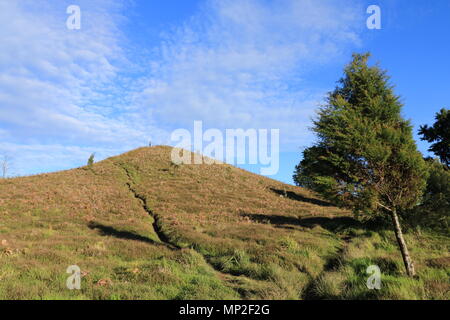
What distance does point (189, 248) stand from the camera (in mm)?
14812

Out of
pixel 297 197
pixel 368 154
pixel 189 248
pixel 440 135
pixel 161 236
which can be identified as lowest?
pixel 189 248

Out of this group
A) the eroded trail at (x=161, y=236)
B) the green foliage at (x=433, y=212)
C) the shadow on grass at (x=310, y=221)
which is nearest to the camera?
the eroded trail at (x=161, y=236)

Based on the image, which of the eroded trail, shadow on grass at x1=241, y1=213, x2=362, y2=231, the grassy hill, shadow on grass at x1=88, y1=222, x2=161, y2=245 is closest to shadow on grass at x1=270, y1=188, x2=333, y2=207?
the grassy hill

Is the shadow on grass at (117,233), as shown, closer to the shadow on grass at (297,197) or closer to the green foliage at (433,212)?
the green foliage at (433,212)

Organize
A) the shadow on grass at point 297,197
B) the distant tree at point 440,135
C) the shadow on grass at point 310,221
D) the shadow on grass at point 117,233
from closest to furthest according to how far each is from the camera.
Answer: the shadow on grass at point 117,233, the shadow on grass at point 310,221, the distant tree at point 440,135, the shadow on grass at point 297,197

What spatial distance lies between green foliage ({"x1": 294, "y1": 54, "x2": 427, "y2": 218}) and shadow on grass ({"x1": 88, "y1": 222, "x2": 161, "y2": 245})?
10.9 meters

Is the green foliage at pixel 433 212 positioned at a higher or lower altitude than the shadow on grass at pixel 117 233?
higher

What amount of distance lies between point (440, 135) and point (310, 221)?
72.1ft


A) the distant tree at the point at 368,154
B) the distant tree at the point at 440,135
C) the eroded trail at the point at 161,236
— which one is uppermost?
the distant tree at the point at 440,135

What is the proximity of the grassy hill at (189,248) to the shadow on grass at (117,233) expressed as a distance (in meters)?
0.07

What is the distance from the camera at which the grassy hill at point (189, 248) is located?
26.8 feet

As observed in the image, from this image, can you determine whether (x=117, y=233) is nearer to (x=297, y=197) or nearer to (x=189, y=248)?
(x=189, y=248)

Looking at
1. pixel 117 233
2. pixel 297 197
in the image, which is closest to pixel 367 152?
pixel 117 233

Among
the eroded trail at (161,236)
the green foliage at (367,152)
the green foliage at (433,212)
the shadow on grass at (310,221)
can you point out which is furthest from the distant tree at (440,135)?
the eroded trail at (161,236)
